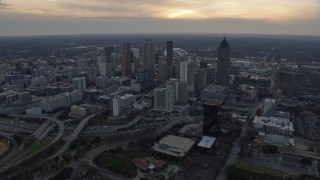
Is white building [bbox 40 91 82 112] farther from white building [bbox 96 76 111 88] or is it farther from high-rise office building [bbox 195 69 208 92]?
high-rise office building [bbox 195 69 208 92]

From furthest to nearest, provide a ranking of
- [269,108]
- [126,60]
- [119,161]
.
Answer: [126,60], [269,108], [119,161]

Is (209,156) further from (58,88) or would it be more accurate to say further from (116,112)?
(58,88)

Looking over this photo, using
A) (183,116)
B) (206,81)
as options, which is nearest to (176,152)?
(183,116)

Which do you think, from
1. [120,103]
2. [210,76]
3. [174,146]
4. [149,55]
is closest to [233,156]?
[174,146]

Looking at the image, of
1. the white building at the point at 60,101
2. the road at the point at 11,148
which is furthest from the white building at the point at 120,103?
the road at the point at 11,148

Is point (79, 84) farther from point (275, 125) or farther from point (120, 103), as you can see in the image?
point (275, 125)

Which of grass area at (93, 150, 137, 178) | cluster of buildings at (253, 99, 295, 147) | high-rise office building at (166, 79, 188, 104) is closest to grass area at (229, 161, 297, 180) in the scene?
cluster of buildings at (253, 99, 295, 147)
